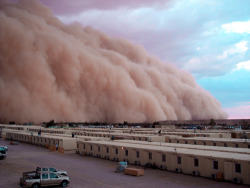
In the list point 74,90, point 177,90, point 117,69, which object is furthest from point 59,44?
point 177,90

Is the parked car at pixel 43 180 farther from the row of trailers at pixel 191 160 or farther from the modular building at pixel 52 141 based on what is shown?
the modular building at pixel 52 141

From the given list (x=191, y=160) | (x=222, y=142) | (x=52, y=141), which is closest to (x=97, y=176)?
(x=191, y=160)

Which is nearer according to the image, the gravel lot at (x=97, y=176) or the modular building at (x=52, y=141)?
the gravel lot at (x=97, y=176)

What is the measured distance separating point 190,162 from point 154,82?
61.7 meters

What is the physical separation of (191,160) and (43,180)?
18.0 ft

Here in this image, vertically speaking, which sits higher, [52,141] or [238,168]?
[52,141]

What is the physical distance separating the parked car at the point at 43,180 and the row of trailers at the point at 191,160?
14.3 feet

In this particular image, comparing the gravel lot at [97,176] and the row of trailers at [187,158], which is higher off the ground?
the row of trailers at [187,158]

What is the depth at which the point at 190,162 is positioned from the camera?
1057 centimetres

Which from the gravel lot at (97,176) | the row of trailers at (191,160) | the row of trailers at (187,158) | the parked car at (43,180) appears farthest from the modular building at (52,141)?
the parked car at (43,180)

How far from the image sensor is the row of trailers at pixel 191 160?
30.3 feet

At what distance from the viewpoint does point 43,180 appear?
8.62 m

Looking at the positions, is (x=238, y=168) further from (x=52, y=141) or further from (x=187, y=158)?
(x=52, y=141)

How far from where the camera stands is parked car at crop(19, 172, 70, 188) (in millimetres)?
8409
